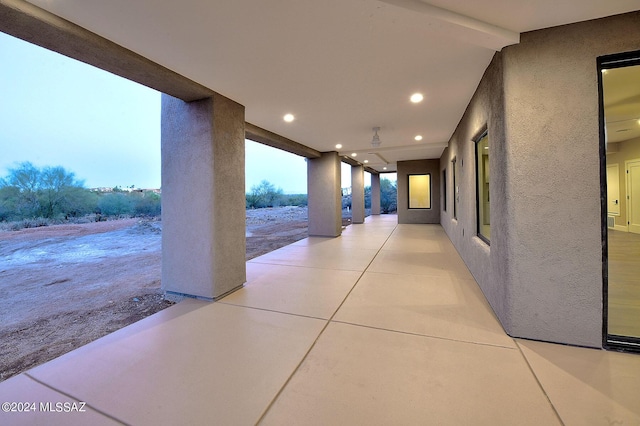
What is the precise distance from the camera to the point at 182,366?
1.87 meters

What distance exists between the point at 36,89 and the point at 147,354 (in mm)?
16583

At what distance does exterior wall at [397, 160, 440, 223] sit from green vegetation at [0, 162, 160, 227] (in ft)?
42.8

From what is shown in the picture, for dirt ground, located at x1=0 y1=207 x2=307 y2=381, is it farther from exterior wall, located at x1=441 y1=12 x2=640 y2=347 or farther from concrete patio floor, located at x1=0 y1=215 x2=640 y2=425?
exterior wall, located at x1=441 y1=12 x2=640 y2=347

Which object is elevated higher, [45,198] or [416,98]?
[416,98]

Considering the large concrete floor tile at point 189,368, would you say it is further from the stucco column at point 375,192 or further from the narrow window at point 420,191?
the stucco column at point 375,192

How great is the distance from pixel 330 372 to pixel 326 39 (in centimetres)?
275

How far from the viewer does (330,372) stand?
177 centimetres

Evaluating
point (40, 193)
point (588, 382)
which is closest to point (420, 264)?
point (588, 382)

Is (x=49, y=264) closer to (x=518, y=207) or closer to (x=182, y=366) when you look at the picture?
(x=182, y=366)

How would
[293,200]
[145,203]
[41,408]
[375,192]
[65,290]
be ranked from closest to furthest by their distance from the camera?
[41,408]
[65,290]
[145,203]
[375,192]
[293,200]

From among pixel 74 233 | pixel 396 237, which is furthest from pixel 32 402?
pixel 74 233

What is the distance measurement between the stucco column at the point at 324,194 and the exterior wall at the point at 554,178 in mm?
5576

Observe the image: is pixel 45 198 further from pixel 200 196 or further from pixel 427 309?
pixel 427 309

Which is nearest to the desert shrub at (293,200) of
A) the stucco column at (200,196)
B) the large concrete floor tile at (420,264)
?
the large concrete floor tile at (420,264)
